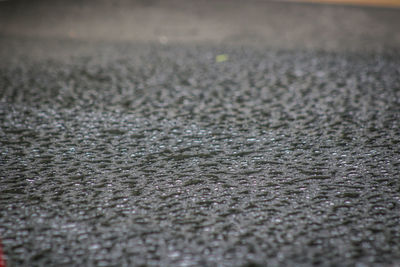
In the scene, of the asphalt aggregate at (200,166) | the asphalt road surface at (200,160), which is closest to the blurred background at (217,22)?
the asphalt road surface at (200,160)

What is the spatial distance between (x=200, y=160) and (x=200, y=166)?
0.10ft

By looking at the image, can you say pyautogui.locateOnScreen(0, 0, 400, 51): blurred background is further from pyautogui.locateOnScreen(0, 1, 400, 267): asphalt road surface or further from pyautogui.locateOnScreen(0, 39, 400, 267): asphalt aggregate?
pyautogui.locateOnScreen(0, 39, 400, 267): asphalt aggregate

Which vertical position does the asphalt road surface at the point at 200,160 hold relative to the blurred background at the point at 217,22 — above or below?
below

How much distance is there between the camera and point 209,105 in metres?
1.21

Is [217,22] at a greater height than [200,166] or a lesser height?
greater

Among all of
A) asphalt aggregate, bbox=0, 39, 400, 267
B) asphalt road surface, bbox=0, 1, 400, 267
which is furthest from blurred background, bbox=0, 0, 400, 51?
asphalt aggregate, bbox=0, 39, 400, 267

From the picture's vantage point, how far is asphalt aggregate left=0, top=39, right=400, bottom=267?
0.58m

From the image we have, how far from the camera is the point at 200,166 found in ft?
2.70

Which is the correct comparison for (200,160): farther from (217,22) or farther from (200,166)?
(217,22)

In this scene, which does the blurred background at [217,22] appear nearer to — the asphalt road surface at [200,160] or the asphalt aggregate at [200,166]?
the asphalt road surface at [200,160]

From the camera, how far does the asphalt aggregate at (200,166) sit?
58cm

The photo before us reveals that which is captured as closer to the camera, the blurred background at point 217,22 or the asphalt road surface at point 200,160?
the asphalt road surface at point 200,160

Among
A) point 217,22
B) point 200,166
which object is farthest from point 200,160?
point 217,22

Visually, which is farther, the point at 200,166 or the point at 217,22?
the point at 217,22
